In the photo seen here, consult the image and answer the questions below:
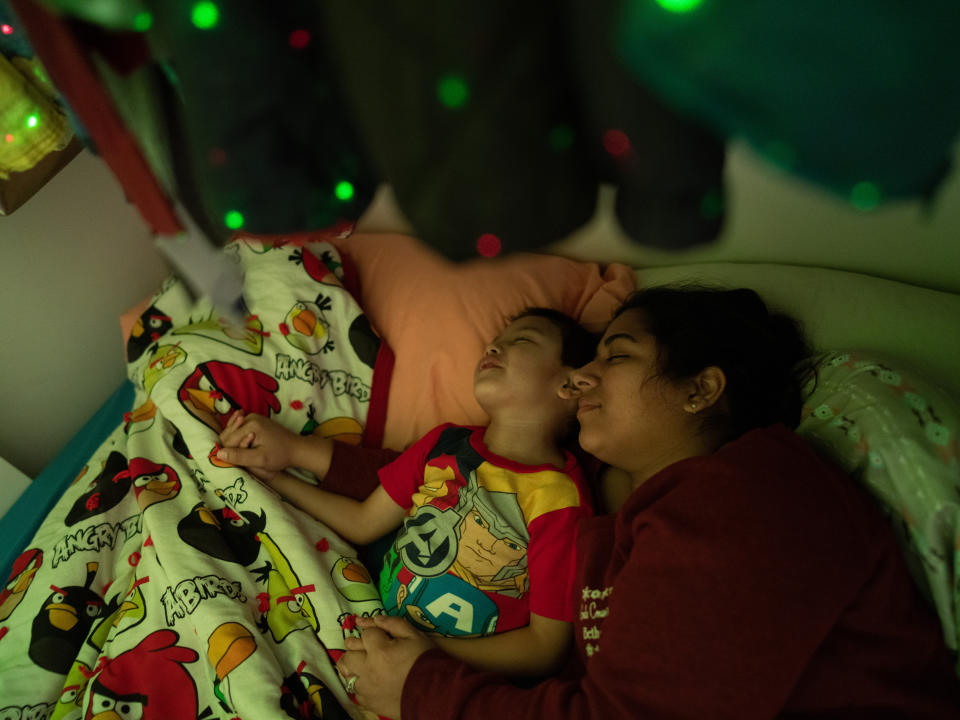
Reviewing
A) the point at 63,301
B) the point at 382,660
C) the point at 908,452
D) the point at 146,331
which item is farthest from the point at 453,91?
the point at 63,301

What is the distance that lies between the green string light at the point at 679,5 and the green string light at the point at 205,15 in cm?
25

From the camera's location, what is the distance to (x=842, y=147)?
28 cm

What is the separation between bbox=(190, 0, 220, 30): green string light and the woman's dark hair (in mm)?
770

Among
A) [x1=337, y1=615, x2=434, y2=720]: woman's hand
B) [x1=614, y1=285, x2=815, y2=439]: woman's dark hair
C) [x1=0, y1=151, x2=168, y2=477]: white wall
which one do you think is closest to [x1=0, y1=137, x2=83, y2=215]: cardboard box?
[x1=0, y1=151, x2=168, y2=477]: white wall

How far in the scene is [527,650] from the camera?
95 cm

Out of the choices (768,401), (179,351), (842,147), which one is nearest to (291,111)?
(842,147)

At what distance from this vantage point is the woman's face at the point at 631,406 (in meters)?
0.94

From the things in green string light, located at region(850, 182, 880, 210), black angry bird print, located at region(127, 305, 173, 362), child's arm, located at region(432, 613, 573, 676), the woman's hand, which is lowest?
child's arm, located at region(432, 613, 573, 676)

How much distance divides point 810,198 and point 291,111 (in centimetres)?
101

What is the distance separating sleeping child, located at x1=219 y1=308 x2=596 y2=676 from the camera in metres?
0.98

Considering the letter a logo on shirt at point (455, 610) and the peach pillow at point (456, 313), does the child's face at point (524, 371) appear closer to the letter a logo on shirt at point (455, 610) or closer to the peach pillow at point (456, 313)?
the peach pillow at point (456, 313)

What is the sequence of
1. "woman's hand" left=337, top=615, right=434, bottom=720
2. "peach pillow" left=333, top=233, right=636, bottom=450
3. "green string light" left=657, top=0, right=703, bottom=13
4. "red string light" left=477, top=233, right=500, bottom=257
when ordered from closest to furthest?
"green string light" left=657, top=0, right=703, bottom=13, "red string light" left=477, top=233, right=500, bottom=257, "woman's hand" left=337, top=615, right=434, bottom=720, "peach pillow" left=333, top=233, right=636, bottom=450

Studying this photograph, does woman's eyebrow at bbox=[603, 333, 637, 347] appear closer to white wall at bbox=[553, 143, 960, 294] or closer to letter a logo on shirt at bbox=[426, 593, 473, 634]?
white wall at bbox=[553, 143, 960, 294]

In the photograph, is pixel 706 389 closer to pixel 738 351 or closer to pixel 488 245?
pixel 738 351
